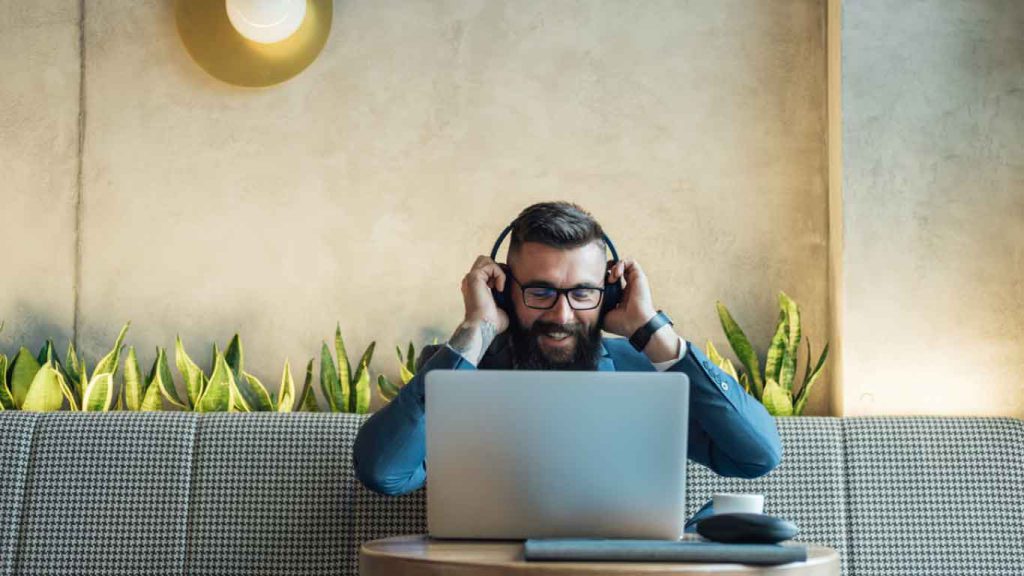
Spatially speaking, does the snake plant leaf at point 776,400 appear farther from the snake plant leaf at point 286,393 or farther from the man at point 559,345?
the snake plant leaf at point 286,393

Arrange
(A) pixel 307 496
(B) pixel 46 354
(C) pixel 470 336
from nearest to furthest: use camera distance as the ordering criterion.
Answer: (C) pixel 470 336 < (A) pixel 307 496 < (B) pixel 46 354

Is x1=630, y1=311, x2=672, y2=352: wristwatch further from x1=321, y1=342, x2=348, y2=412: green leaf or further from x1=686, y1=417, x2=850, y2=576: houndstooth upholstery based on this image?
x1=321, y1=342, x2=348, y2=412: green leaf

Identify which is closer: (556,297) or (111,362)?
(556,297)

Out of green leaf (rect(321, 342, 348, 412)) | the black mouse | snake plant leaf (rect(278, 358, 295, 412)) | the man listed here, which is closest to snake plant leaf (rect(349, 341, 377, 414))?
green leaf (rect(321, 342, 348, 412))

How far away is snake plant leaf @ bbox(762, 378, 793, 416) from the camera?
8.20 ft

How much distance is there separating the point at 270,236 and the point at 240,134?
0.30 meters

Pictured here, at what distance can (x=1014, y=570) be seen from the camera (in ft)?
7.18

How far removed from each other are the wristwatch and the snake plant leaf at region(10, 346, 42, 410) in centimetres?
159

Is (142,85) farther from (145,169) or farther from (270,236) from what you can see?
(270,236)

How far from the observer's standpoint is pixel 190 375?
2.66 m

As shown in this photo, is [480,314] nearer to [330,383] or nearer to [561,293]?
[561,293]

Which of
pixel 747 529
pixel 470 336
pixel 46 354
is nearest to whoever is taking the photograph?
pixel 747 529

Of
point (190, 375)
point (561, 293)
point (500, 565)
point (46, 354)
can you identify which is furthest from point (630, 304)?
point (46, 354)

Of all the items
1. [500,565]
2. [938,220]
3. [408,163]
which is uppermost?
[408,163]
